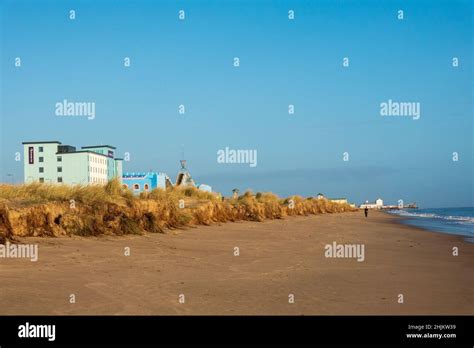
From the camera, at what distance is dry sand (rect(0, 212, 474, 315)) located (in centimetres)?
552

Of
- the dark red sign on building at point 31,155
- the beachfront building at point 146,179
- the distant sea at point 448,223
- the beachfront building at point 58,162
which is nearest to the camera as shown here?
the distant sea at point 448,223

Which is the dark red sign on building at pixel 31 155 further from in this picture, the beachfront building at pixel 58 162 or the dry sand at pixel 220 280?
the dry sand at pixel 220 280

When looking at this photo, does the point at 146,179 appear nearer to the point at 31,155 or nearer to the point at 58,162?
the point at 58,162

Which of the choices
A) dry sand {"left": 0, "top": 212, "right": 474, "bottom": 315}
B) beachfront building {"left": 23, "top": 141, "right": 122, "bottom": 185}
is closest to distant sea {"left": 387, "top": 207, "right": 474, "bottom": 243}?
dry sand {"left": 0, "top": 212, "right": 474, "bottom": 315}

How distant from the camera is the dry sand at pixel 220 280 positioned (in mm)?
5516

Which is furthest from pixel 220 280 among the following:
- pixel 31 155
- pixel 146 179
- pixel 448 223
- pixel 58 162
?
pixel 31 155

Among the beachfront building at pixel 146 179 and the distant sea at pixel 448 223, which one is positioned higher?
the beachfront building at pixel 146 179

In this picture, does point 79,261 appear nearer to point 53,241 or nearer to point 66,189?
point 53,241

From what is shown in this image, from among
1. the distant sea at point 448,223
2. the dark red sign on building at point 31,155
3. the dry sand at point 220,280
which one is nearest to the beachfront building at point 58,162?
the dark red sign on building at point 31,155

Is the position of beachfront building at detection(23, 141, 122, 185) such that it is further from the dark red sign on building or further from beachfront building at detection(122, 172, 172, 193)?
beachfront building at detection(122, 172, 172, 193)

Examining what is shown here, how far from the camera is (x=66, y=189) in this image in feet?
47.0
